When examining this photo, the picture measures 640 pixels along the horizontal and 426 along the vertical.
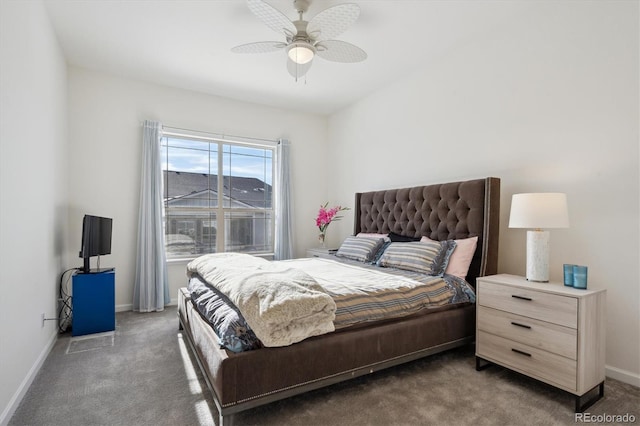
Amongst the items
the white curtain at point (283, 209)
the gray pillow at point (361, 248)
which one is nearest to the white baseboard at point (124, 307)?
the white curtain at point (283, 209)

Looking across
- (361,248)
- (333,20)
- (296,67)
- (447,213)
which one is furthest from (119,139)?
(447,213)

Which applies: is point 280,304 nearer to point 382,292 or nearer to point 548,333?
point 382,292

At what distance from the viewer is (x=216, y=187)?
462 centimetres

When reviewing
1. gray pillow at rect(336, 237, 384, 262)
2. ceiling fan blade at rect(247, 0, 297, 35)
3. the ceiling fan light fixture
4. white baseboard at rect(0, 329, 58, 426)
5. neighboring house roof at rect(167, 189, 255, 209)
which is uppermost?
ceiling fan blade at rect(247, 0, 297, 35)

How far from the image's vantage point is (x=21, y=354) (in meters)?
2.05

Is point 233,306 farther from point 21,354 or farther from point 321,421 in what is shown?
point 21,354

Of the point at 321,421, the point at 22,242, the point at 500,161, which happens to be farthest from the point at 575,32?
the point at 22,242

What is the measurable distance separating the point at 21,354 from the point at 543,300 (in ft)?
10.7

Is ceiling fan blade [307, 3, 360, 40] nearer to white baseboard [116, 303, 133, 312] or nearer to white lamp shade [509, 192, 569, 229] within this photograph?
white lamp shade [509, 192, 569, 229]

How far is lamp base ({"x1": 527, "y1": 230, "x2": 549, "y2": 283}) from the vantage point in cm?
223

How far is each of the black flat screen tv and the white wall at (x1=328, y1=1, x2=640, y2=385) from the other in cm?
336

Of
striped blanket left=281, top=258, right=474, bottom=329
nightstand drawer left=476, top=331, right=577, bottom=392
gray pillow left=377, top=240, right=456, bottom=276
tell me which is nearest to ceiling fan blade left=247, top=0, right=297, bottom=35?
striped blanket left=281, top=258, right=474, bottom=329

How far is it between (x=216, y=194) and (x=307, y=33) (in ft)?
8.90

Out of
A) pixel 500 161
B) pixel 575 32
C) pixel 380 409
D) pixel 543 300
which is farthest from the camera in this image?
pixel 500 161
